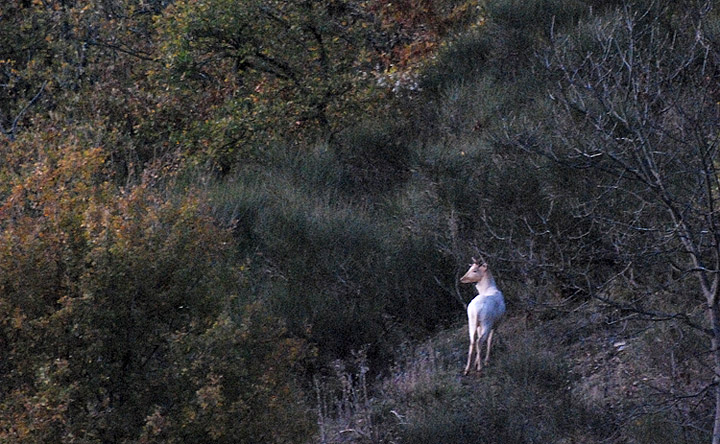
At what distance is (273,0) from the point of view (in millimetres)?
13422

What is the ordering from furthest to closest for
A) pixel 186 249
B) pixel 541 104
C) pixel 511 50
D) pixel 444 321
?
1. pixel 511 50
2. pixel 541 104
3. pixel 444 321
4. pixel 186 249

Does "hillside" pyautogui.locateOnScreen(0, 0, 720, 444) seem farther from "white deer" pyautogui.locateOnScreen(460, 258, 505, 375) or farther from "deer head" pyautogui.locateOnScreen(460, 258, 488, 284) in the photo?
"deer head" pyautogui.locateOnScreen(460, 258, 488, 284)

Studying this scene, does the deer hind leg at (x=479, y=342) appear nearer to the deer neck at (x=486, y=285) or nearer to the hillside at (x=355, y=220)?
the hillside at (x=355, y=220)

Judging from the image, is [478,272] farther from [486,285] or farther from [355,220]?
[355,220]

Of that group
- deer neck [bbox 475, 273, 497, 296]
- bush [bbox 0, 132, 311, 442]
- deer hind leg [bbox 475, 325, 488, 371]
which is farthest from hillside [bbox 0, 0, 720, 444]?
deer neck [bbox 475, 273, 497, 296]

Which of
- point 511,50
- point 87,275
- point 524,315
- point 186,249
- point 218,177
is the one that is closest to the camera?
point 87,275

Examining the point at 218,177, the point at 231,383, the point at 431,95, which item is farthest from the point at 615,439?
the point at 431,95

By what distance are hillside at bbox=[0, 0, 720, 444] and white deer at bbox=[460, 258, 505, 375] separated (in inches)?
13.2

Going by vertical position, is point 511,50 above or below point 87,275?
below

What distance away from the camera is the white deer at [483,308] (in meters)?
7.43

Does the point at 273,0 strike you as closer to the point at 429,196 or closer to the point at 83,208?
the point at 429,196

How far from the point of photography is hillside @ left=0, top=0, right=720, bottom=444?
5.30 metres

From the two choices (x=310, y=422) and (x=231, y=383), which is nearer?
(x=231, y=383)

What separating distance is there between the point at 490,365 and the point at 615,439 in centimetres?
139
